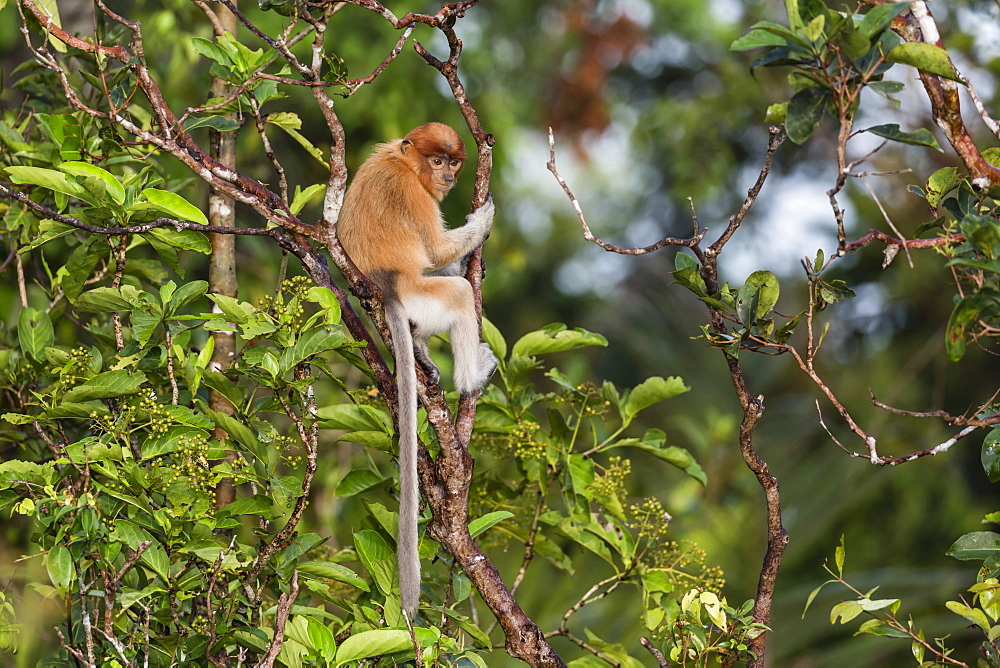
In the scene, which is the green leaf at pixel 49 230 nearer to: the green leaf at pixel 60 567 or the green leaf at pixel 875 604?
the green leaf at pixel 60 567

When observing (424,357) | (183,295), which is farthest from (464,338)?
(183,295)

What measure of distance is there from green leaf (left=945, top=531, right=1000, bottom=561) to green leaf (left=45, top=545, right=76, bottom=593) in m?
1.77

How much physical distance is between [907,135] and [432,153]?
2.49 metres


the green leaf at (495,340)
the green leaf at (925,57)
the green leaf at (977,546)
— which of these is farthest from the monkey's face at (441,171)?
the green leaf at (977,546)

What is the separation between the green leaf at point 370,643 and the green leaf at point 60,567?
22.0 inches

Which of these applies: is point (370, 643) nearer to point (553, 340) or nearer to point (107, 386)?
point (107, 386)

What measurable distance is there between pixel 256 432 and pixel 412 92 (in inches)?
159

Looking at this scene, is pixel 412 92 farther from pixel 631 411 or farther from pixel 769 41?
pixel 769 41

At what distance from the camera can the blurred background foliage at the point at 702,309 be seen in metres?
4.20

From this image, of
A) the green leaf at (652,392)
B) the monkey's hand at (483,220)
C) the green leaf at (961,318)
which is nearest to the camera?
the green leaf at (961,318)

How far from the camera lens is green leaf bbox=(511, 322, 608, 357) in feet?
8.44

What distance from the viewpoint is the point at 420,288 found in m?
3.57

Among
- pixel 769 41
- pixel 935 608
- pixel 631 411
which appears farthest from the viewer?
pixel 935 608

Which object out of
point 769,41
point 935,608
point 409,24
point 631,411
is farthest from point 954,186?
point 935,608
